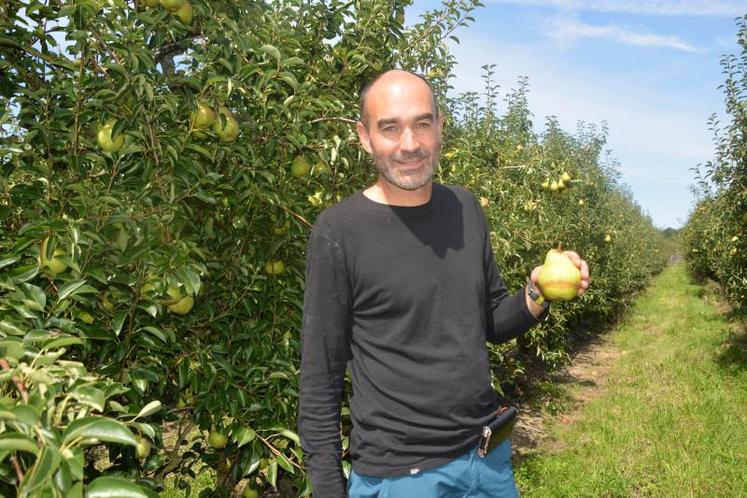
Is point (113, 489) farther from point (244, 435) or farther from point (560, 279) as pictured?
point (560, 279)

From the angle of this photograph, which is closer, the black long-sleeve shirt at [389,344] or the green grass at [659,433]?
the black long-sleeve shirt at [389,344]

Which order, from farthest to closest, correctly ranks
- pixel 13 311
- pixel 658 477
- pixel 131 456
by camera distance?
pixel 658 477 → pixel 131 456 → pixel 13 311

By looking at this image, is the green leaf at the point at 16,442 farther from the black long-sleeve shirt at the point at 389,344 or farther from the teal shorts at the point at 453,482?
the teal shorts at the point at 453,482

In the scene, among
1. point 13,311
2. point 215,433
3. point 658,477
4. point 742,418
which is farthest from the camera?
point 742,418

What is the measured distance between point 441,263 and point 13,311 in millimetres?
1263

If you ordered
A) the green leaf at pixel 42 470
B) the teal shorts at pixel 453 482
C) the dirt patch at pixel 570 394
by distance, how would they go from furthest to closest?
the dirt patch at pixel 570 394 < the teal shorts at pixel 453 482 < the green leaf at pixel 42 470

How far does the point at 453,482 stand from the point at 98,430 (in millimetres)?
1165

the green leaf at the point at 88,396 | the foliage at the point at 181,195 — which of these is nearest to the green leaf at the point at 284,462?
the foliage at the point at 181,195

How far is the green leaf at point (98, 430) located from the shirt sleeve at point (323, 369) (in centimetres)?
89

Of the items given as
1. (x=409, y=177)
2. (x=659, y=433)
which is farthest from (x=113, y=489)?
(x=659, y=433)

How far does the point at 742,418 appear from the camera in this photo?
21.8 feet

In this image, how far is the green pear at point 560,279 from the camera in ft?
6.72

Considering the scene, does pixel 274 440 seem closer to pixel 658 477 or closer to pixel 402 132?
pixel 402 132

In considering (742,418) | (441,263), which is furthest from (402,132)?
(742,418)
